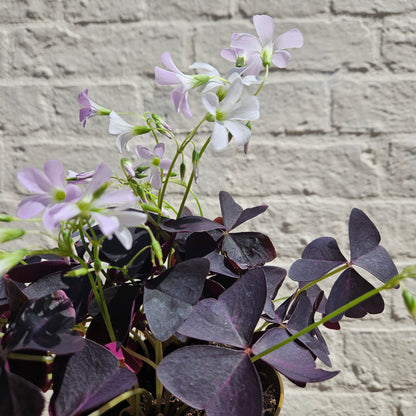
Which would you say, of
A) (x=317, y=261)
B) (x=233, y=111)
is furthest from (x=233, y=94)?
(x=317, y=261)

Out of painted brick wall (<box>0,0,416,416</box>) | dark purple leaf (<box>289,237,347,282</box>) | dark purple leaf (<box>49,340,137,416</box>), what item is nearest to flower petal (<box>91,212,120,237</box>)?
dark purple leaf (<box>49,340,137,416</box>)

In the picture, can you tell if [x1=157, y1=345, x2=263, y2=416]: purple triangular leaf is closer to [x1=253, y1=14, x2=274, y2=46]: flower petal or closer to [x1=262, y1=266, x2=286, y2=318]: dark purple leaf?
[x1=262, y1=266, x2=286, y2=318]: dark purple leaf

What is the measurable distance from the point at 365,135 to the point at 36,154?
2.69 ft

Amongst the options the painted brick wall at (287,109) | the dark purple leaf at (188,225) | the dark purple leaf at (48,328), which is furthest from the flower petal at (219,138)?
the painted brick wall at (287,109)

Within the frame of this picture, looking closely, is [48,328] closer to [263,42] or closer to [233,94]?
[233,94]

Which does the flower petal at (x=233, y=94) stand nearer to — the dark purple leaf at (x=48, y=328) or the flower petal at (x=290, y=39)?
the flower petal at (x=290, y=39)

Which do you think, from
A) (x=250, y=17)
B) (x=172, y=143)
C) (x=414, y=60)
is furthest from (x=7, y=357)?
(x=414, y=60)

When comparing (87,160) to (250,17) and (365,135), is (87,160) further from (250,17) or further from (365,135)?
(365,135)

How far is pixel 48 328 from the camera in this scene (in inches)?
16.6

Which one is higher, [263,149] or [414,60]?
[414,60]

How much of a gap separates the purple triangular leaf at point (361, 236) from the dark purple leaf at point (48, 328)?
1.08ft

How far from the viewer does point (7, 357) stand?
420 millimetres

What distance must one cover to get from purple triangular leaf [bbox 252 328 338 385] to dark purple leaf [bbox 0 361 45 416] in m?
Result: 0.20

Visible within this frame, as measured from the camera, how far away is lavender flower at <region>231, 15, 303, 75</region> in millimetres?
534
